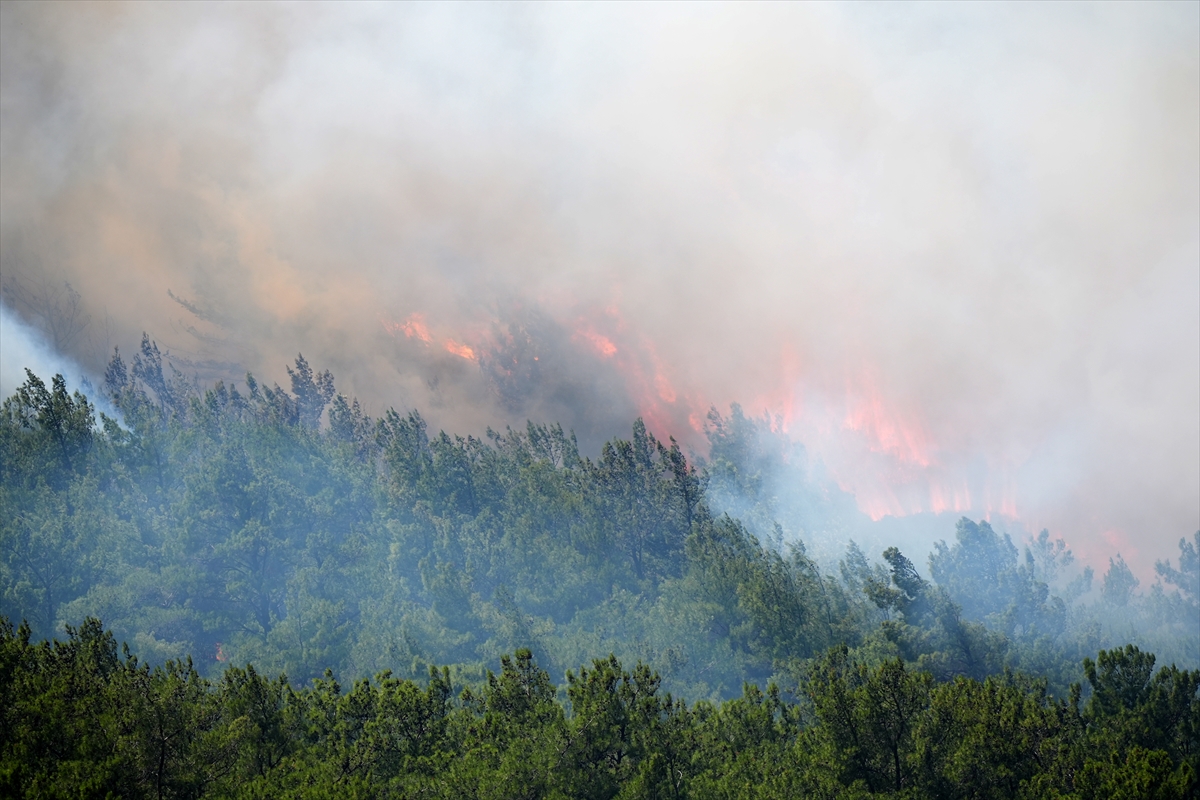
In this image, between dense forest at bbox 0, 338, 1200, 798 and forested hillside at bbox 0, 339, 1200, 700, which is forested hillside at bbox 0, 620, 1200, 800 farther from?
forested hillside at bbox 0, 339, 1200, 700

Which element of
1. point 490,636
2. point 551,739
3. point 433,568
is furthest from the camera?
point 433,568

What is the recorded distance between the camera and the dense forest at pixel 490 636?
62.8 meters

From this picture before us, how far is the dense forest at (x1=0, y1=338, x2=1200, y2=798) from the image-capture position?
206 feet

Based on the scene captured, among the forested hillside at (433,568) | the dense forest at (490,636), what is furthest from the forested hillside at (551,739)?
the forested hillside at (433,568)

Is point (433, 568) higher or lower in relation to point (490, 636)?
higher

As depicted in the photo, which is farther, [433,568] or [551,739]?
[433,568]

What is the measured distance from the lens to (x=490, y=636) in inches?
5153

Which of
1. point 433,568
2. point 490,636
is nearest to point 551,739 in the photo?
point 490,636

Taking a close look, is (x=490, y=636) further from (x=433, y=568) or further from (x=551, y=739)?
(x=551, y=739)

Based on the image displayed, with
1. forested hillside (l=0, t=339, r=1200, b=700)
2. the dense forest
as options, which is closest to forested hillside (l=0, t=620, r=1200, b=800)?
the dense forest

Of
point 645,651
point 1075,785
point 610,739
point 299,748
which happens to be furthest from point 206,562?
point 1075,785

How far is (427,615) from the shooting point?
13238cm

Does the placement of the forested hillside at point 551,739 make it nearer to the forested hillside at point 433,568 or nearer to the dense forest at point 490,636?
the dense forest at point 490,636

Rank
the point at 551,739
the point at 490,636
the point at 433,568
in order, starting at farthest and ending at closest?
the point at 433,568
the point at 490,636
the point at 551,739
